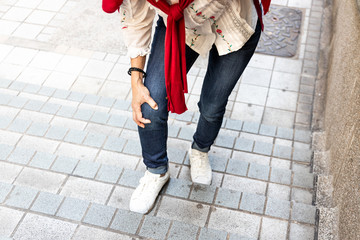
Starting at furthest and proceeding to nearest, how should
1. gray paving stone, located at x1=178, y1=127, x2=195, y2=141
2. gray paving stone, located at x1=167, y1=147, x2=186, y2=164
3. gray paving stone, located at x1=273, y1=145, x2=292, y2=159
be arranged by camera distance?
gray paving stone, located at x1=178, y1=127, x2=195, y2=141
gray paving stone, located at x1=273, y1=145, x2=292, y2=159
gray paving stone, located at x1=167, y1=147, x2=186, y2=164

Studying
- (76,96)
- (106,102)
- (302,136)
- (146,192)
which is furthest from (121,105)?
(302,136)

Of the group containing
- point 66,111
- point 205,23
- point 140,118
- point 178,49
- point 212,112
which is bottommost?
point 66,111

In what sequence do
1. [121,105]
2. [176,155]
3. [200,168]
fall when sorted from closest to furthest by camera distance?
[200,168], [176,155], [121,105]

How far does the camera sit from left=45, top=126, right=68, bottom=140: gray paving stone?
3.20 meters

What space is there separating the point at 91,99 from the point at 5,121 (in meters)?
0.71

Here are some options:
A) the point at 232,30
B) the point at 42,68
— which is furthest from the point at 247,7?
the point at 42,68

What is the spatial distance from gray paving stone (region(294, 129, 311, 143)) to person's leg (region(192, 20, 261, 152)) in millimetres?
954

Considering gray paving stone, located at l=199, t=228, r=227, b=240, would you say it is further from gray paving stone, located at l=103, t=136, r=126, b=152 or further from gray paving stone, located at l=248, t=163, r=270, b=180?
gray paving stone, located at l=103, t=136, r=126, b=152

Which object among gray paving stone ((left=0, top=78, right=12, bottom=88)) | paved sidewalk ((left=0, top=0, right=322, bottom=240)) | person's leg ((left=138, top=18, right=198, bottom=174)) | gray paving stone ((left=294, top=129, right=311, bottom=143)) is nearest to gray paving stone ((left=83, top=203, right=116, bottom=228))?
paved sidewalk ((left=0, top=0, right=322, bottom=240))

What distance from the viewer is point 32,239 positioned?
2445mm

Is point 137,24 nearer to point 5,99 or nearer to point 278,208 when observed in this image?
point 278,208

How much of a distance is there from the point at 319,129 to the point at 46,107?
224cm

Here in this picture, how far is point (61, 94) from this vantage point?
12.2ft

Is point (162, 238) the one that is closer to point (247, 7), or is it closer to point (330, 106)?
point (247, 7)
